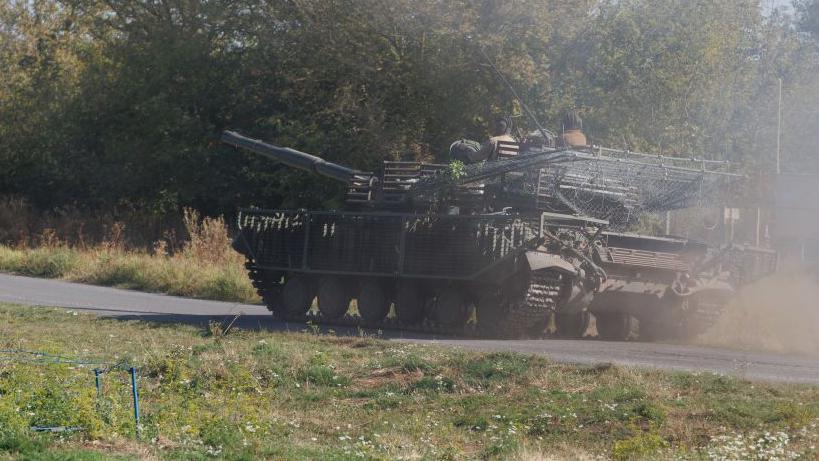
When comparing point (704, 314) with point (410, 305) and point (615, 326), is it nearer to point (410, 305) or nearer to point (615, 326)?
point (615, 326)

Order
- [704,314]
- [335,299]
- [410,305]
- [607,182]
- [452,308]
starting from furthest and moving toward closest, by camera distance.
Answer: [335,299] < [410,305] < [452,308] < [704,314] < [607,182]

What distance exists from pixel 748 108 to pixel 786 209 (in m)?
6.72

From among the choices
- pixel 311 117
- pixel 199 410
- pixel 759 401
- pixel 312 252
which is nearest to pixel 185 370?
pixel 199 410

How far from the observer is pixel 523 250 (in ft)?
56.3

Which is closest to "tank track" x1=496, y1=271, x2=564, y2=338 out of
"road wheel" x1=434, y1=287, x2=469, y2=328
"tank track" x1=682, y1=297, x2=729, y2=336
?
"road wheel" x1=434, y1=287, x2=469, y2=328

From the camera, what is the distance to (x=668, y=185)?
1820 centimetres

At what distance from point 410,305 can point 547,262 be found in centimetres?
290

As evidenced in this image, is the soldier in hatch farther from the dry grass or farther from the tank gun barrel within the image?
the dry grass

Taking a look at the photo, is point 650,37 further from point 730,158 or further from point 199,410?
point 199,410

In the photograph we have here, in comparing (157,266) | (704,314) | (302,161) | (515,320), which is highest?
(302,161)

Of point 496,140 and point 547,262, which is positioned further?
point 496,140

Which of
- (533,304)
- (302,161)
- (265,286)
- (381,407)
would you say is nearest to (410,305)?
(533,304)

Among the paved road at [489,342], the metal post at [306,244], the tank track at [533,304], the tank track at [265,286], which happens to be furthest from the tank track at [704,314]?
the tank track at [265,286]

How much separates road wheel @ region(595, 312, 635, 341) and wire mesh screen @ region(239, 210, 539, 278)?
2447 mm
